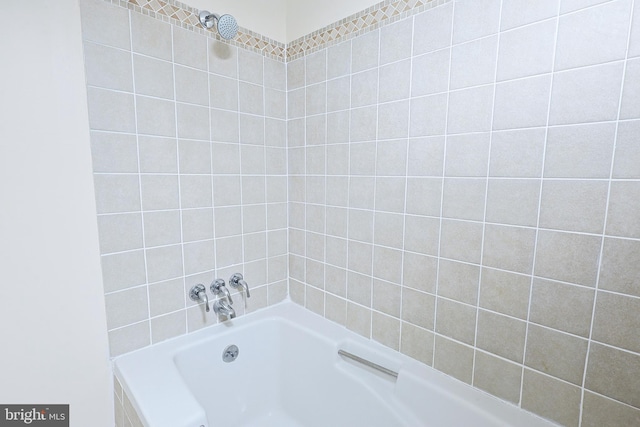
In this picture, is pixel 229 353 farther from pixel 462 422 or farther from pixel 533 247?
pixel 533 247

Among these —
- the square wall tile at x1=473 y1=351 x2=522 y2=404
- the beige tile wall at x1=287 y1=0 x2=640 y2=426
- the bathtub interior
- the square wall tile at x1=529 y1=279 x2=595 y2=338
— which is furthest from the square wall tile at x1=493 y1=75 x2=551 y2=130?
the bathtub interior

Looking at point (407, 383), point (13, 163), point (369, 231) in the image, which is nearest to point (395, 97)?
point (369, 231)

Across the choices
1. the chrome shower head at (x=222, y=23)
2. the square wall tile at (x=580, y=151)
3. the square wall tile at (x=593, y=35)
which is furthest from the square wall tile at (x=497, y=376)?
the chrome shower head at (x=222, y=23)

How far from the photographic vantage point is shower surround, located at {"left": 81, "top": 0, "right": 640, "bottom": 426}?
829mm

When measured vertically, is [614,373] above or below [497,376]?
above

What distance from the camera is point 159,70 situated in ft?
4.06

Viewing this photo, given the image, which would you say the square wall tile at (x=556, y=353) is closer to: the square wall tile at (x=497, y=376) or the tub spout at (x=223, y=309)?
the square wall tile at (x=497, y=376)

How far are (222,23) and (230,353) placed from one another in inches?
57.5

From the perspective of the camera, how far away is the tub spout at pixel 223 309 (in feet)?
4.82

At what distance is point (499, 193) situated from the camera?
38.8 inches

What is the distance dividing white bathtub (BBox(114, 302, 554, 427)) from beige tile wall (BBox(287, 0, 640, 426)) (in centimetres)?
10

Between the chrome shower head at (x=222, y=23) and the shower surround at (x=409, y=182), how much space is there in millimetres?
80

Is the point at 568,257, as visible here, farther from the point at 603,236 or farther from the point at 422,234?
the point at 422,234

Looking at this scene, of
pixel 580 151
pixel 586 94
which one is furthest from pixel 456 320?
pixel 586 94
